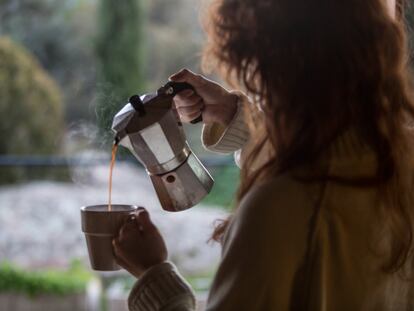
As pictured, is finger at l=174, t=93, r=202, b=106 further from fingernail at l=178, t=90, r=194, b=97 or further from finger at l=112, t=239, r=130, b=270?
finger at l=112, t=239, r=130, b=270

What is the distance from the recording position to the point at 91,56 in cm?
442

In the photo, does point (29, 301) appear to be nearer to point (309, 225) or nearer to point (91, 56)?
point (91, 56)

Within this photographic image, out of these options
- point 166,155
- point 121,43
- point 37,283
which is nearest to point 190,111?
point 166,155

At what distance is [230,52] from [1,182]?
3443 millimetres

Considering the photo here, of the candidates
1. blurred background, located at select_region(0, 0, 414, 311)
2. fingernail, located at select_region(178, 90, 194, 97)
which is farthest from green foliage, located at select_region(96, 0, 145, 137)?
fingernail, located at select_region(178, 90, 194, 97)

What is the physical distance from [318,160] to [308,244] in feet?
0.29

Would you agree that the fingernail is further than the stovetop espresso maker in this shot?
Yes

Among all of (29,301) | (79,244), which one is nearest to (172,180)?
(29,301)

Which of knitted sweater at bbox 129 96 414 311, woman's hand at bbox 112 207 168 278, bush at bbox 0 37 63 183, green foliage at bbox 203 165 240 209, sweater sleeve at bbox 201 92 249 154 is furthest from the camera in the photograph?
bush at bbox 0 37 63 183

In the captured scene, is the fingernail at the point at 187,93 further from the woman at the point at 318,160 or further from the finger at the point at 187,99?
the woman at the point at 318,160

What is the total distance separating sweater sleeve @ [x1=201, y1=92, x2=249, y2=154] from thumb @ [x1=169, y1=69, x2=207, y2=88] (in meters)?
0.07

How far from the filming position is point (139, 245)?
0.94 metres

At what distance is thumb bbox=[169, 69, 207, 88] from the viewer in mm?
1081

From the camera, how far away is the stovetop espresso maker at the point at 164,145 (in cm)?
93
